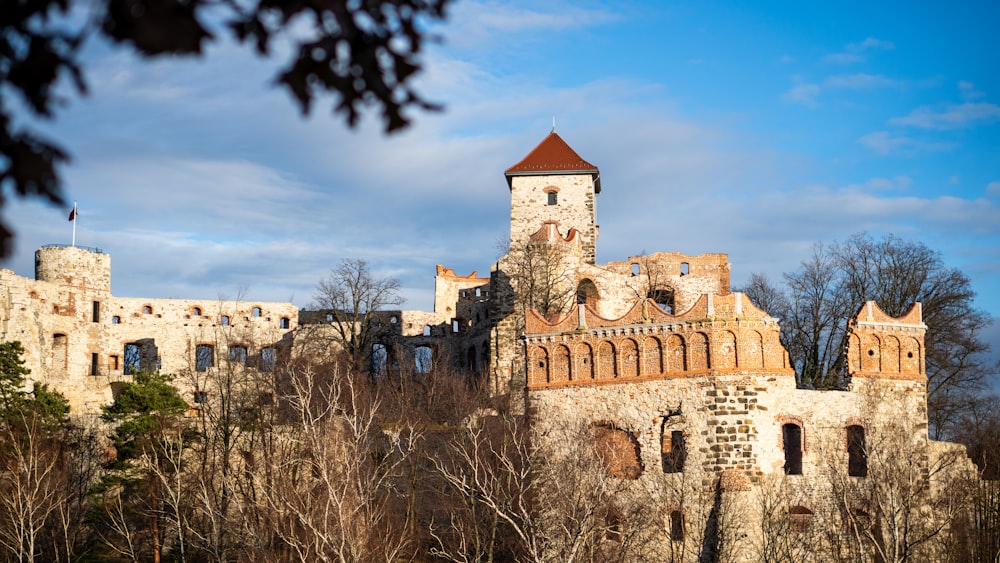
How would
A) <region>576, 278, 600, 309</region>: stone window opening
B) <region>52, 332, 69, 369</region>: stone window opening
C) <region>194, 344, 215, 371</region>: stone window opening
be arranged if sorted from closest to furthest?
1. <region>576, 278, 600, 309</region>: stone window opening
2. <region>52, 332, 69, 369</region>: stone window opening
3. <region>194, 344, 215, 371</region>: stone window opening

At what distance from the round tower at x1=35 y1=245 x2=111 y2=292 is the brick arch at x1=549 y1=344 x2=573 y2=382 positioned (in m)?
24.6

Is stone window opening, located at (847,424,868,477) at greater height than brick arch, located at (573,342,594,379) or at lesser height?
lesser

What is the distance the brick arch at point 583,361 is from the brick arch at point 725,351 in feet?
12.5

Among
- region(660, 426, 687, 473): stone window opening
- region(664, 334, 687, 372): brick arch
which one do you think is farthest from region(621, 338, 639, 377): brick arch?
region(660, 426, 687, 473): stone window opening

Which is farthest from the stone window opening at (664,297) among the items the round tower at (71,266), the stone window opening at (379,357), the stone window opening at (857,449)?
the round tower at (71,266)

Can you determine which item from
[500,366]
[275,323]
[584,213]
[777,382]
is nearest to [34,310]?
[275,323]

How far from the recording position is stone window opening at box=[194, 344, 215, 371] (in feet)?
177

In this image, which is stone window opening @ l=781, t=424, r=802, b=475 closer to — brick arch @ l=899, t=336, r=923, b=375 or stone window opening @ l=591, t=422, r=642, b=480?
brick arch @ l=899, t=336, r=923, b=375

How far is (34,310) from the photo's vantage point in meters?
47.6

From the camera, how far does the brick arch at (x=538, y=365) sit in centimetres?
3525

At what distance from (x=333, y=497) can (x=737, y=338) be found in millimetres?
12934

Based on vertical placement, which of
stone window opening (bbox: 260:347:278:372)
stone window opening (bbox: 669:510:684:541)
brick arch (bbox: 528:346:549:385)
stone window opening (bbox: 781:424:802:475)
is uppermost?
stone window opening (bbox: 260:347:278:372)

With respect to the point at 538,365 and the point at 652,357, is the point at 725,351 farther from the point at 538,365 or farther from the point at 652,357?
the point at 538,365

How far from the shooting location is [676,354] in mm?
33219
